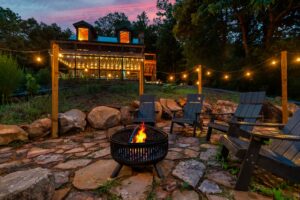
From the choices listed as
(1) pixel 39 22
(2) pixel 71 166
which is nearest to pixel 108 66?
(2) pixel 71 166

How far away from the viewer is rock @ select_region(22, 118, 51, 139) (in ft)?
12.1

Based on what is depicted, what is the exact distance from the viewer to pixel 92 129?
4578 mm

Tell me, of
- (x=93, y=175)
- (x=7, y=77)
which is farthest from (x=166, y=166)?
(x=7, y=77)

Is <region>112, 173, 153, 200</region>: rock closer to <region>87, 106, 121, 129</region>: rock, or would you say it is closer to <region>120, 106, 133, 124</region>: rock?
<region>87, 106, 121, 129</region>: rock

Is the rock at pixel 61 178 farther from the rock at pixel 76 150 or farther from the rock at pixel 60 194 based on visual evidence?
the rock at pixel 76 150

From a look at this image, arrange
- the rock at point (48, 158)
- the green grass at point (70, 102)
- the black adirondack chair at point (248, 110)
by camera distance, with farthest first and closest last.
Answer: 1. the green grass at point (70, 102)
2. the black adirondack chair at point (248, 110)
3. the rock at point (48, 158)

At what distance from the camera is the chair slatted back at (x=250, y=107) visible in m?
2.99

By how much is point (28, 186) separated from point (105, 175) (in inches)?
35.6

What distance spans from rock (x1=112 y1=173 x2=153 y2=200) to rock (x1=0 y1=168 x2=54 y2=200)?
0.65 meters

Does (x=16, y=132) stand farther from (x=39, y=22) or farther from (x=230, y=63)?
(x=39, y=22)

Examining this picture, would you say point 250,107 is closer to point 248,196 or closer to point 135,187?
point 248,196

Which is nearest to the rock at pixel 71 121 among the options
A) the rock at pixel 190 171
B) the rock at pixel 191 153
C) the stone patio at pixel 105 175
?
the stone patio at pixel 105 175

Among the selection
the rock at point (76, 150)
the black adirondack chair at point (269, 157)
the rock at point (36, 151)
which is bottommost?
the rock at point (36, 151)

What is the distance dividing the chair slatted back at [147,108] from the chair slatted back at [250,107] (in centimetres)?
216
